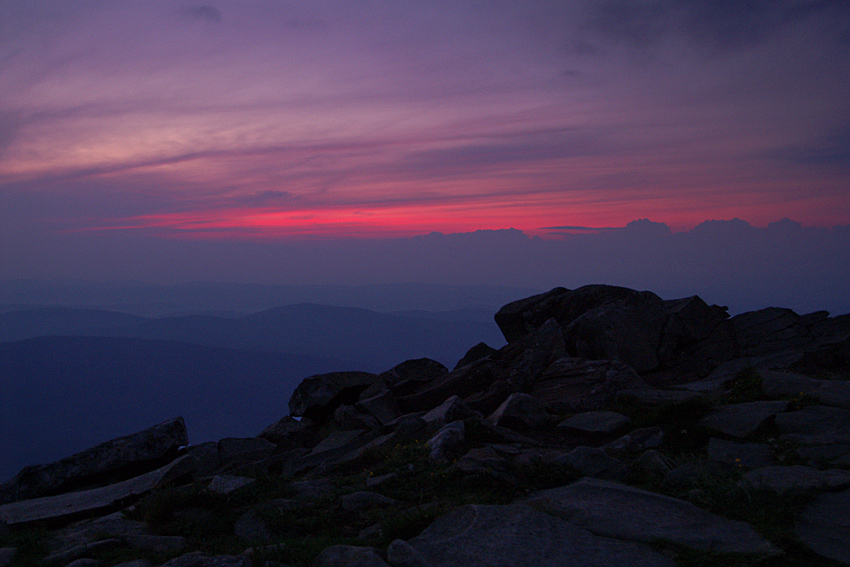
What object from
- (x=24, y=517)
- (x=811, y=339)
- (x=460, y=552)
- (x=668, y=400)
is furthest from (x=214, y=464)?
(x=811, y=339)

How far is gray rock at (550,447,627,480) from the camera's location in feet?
26.0

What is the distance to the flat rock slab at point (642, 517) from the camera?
18.3 ft

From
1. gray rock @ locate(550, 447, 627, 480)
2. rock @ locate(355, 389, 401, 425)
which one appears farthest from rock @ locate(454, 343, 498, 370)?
gray rock @ locate(550, 447, 627, 480)

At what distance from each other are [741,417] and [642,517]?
542 centimetres

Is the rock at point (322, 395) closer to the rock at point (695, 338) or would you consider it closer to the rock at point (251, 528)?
the rock at point (251, 528)

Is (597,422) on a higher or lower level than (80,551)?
lower

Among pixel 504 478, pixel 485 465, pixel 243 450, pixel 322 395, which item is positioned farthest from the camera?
pixel 322 395

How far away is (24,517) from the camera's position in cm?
1009

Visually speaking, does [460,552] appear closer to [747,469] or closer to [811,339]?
[747,469]

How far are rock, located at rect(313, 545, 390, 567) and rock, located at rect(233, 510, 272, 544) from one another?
49.3 inches

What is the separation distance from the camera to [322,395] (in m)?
17.3

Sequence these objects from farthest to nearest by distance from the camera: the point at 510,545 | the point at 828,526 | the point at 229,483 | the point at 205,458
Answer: the point at 205,458 < the point at 229,483 < the point at 828,526 < the point at 510,545

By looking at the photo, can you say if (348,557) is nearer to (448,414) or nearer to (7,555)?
(7,555)

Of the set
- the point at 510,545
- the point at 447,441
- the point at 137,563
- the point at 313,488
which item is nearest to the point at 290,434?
the point at 313,488
